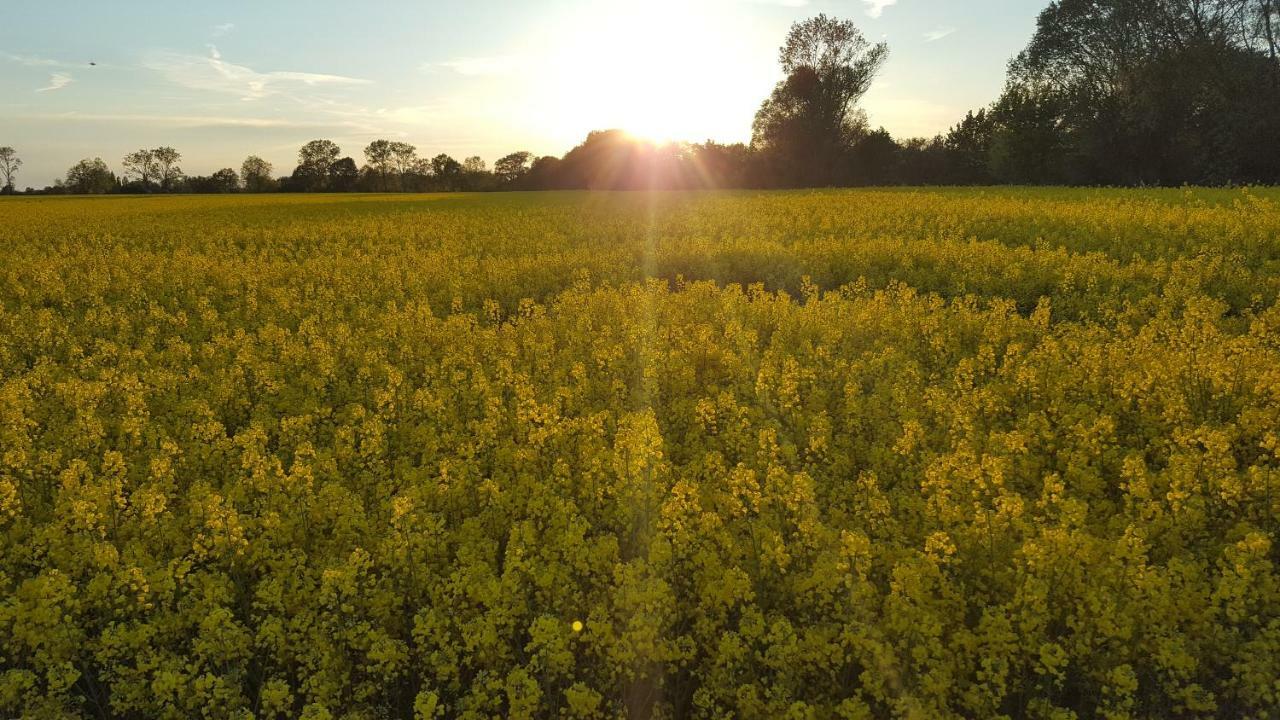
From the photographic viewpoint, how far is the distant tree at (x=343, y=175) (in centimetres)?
10250


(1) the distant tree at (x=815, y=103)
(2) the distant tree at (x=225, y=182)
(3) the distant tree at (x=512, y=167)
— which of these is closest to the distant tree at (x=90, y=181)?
(2) the distant tree at (x=225, y=182)

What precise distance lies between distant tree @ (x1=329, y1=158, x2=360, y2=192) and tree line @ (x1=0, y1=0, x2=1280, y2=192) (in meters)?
27.9

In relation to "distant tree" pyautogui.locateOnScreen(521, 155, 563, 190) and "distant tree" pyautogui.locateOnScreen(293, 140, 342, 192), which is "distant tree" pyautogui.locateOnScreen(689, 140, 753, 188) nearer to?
"distant tree" pyautogui.locateOnScreen(521, 155, 563, 190)

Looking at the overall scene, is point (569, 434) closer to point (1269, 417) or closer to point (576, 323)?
point (576, 323)

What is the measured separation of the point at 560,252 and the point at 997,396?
15.5 m

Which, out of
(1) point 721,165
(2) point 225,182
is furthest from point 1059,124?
(2) point 225,182

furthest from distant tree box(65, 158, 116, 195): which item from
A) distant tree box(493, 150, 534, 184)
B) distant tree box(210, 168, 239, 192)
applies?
distant tree box(493, 150, 534, 184)

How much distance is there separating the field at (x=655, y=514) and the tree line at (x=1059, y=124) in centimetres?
4545

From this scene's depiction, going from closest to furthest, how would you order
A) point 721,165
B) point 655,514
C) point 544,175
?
1. point 655,514
2. point 721,165
3. point 544,175

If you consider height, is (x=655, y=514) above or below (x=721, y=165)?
below

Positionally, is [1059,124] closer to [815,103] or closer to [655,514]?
[815,103]

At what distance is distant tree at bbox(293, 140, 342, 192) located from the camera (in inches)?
4035

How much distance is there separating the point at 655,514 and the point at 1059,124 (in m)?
67.1

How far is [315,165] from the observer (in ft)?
368
